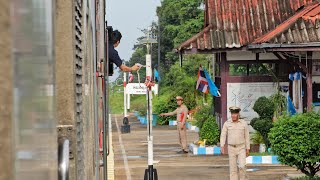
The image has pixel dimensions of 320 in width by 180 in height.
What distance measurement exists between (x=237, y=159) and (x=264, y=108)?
6.22m

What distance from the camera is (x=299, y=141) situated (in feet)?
43.2

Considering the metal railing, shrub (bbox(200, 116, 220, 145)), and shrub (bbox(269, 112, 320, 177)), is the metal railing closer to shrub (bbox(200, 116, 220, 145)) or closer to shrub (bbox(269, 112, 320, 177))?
shrub (bbox(269, 112, 320, 177))

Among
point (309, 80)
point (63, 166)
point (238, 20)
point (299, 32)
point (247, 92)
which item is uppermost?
point (238, 20)

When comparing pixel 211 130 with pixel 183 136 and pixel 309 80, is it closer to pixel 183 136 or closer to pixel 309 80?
pixel 183 136

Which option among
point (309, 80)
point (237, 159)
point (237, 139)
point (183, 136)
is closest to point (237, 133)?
point (237, 139)

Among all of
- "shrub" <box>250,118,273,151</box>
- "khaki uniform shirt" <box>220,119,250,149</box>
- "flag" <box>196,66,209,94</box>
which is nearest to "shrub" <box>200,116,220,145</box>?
"flag" <box>196,66,209,94</box>

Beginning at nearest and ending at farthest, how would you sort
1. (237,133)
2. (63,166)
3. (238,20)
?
(63,166)
(237,133)
(238,20)

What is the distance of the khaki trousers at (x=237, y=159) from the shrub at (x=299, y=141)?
30.2 inches

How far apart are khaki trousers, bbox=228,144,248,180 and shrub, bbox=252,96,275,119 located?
6145 millimetres

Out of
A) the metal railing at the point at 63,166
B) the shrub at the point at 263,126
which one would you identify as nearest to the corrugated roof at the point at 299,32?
the shrub at the point at 263,126

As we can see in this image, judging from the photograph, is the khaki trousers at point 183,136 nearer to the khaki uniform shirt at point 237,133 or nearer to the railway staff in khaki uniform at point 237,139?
the railway staff in khaki uniform at point 237,139

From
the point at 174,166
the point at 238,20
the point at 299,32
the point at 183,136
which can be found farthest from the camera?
the point at 183,136

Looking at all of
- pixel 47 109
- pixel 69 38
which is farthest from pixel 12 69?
pixel 69 38

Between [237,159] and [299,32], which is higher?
[299,32]
